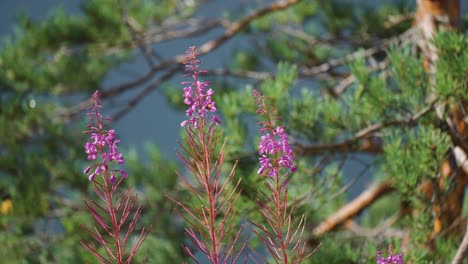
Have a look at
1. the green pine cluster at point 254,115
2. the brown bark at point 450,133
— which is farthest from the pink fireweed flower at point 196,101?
the brown bark at point 450,133

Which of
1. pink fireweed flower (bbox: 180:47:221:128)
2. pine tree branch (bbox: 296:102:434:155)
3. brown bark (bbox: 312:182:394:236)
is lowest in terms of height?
brown bark (bbox: 312:182:394:236)

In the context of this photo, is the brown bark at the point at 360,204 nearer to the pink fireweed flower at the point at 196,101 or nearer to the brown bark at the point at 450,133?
the brown bark at the point at 450,133

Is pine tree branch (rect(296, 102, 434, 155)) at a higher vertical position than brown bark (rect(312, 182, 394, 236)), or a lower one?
higher

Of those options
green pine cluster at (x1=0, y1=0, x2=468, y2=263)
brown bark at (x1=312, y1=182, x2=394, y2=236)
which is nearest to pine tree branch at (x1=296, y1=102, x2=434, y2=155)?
green pine cluster at (x1=0, y1=0, x2=468, y2=263)

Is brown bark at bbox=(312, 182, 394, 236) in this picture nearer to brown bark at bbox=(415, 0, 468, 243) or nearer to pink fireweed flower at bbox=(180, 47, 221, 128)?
brown bark at bbox=(415, 0, 468, 243)

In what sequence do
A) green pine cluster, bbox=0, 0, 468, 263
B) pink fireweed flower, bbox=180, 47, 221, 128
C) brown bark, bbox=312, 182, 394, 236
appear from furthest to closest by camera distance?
brown bark, bbox=312, 182, 394, 236 < green pine cluster, bbox=0, 0, 468, 263 < pink fireweed flower, bbox=180, 47, 221, 128

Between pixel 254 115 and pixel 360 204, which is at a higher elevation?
pixel 254 115

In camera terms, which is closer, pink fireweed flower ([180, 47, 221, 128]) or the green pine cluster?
pink fireweed flower ([180, 47, 221, 128])

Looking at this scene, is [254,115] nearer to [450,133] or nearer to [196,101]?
[450,133]

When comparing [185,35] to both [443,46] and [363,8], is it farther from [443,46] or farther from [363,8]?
[443,46]

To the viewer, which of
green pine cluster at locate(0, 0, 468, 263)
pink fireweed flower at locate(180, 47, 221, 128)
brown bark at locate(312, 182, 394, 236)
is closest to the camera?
pink fireweed flower at locate(180, 47, 221, 128)

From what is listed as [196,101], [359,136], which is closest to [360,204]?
[359,136]

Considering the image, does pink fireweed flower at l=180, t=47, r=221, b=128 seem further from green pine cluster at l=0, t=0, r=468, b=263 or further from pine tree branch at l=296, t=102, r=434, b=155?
pine tree branch at l=296, t=102, r=434, b=155

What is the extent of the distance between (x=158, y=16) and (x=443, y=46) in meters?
1.29
